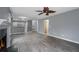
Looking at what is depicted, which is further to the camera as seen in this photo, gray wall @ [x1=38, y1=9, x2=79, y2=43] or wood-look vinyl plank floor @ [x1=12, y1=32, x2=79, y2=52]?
gray wall @ [x1=38, y1=9, x2=79, y2=43]

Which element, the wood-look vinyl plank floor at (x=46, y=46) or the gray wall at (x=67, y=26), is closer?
the wood-look vinyl plank floor at (x=46, y=46)

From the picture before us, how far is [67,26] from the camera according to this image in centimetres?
771

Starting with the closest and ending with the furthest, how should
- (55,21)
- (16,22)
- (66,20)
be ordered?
1. (66,20)
2. (55,21)
3. (16,22)

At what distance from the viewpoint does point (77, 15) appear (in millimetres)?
6609

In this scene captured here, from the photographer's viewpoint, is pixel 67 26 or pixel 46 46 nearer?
pixel 46 46

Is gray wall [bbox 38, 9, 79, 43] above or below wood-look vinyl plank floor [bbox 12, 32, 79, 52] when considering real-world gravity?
above

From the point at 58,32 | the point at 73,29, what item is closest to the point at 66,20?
the point at 73,29

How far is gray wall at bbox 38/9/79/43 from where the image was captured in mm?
6711

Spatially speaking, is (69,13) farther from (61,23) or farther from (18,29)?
(18,29)

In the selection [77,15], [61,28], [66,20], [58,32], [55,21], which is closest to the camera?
[77,15]

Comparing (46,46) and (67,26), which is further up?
(67,26)

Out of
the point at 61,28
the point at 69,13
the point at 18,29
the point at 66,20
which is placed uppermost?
the point at 69,13

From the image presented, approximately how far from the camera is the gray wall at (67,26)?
671 cm
